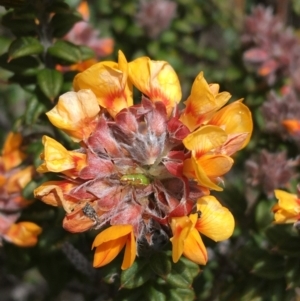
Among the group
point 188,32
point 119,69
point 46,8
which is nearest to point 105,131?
point 119,69

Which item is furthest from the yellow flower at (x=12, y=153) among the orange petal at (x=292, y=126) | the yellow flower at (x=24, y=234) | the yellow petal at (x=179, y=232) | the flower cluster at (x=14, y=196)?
the orange petal at (x=292, y=126)

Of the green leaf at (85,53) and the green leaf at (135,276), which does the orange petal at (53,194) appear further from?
the green leaf at (85,53)

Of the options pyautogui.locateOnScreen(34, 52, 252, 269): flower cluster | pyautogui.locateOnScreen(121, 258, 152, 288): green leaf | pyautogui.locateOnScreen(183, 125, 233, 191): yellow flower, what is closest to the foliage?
pyautogui.locateOnScreen(121, 258, 152, 288): green leaf

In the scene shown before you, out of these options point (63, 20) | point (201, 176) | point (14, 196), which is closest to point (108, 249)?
point (201, 176)

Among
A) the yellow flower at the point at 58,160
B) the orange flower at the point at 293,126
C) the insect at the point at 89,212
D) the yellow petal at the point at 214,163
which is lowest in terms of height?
the orange flower at the point at 293,126

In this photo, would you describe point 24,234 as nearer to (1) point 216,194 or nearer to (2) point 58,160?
(2) point 58,160

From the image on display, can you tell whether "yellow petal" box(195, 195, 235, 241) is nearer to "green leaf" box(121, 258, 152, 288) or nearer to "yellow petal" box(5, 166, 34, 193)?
"green leaf" box(121, 258, 152, 288)
